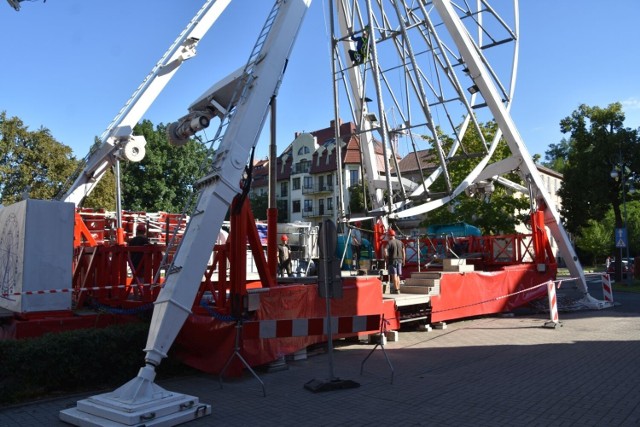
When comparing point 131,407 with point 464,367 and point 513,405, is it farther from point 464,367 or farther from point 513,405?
point 464,367

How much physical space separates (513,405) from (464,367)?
2362 mm

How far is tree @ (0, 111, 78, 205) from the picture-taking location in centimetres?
2988

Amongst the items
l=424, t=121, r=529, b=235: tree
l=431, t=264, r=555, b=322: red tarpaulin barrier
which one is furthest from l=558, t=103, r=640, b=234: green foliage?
l=431, t=264, r=555, b=322: red tarpaulin barrier

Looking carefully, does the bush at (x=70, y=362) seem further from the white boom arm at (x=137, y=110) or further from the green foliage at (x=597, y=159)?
the green foliage at (x=597, y=159)

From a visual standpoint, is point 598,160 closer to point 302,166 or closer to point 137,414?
point 137,414

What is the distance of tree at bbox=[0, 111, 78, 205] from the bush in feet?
82.4

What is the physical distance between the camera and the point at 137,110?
485 inches

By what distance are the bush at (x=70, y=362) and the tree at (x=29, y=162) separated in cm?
2512

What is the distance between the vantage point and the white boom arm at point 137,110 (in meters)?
12.2

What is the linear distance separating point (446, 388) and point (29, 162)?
3039 cm

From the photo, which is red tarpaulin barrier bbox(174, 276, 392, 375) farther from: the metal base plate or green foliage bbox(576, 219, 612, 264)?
green foliage bbox(576, 219, 612, 264)

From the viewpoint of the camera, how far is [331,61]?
1521 cm

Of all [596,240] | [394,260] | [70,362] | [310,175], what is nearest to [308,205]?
[310,175]

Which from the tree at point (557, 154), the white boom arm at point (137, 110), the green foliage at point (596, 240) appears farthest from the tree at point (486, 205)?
the tree at point (557, 154)
